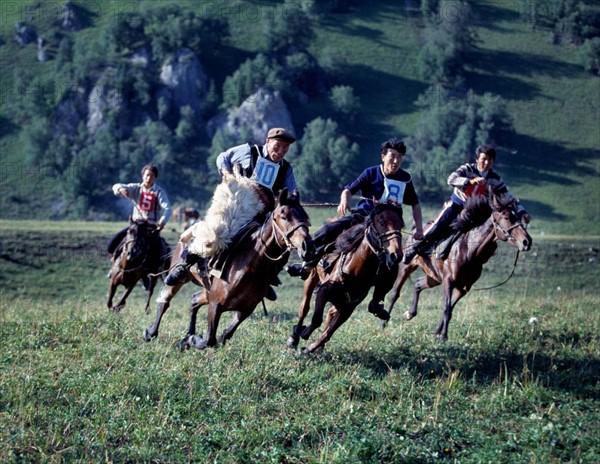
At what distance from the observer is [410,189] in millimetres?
11180

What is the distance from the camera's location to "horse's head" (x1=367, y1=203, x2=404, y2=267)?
9.56 metres

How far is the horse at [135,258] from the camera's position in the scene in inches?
611

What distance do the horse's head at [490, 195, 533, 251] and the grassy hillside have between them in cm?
4936

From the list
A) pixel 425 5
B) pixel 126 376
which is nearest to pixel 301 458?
pixel 126 376

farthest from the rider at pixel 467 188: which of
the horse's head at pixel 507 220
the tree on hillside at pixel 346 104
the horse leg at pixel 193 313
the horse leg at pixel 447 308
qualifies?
the tree on hillside at pixel 346 104

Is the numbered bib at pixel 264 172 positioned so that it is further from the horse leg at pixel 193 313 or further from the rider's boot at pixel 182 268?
the horse leg at pixel 193 313

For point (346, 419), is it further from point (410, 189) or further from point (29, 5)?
point (29, 5)

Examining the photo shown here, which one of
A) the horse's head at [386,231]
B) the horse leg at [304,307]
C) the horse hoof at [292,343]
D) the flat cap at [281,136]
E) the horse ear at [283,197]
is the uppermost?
the flat cap at [281,136]

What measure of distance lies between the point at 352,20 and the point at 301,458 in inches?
4402

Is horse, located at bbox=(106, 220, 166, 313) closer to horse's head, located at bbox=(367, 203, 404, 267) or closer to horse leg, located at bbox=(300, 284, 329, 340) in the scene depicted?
horse leg, located at bbox=(300, 284, 329, 340)

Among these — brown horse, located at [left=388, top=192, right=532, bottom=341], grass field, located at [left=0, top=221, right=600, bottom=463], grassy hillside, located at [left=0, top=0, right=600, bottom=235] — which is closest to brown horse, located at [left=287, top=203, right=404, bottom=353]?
grass field, located at [left=0, top=221, right=600, bottom=463]

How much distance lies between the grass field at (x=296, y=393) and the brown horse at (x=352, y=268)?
0.44 meters

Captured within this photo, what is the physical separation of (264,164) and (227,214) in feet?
2.96

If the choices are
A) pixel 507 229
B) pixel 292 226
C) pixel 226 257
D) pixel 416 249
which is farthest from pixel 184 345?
pixel 416 249
